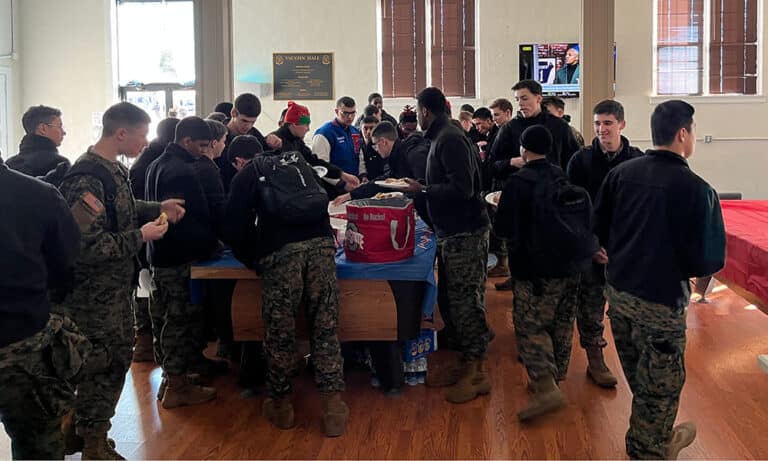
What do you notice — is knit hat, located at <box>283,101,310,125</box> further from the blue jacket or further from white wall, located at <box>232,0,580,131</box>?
white wall, located at <box>232,0,580,131</box>

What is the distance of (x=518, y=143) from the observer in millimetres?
5172

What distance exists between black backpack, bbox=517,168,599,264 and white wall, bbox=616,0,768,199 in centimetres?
812

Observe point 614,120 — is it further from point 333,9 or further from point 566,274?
point 333,9

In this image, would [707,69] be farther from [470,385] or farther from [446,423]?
[446,423]

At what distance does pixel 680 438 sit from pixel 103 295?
258 cm

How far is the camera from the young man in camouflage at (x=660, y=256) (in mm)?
2799

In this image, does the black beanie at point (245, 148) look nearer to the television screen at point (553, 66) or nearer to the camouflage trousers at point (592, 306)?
the camouflage trousers at point (592, 306)

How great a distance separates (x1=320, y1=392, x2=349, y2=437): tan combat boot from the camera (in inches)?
143

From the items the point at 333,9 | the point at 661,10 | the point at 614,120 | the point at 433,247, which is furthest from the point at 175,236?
the point at 661,10

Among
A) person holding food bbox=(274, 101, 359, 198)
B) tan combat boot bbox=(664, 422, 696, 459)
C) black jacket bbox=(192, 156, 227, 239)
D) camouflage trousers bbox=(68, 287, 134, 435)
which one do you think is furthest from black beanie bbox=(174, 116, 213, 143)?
tan combat boot bbox=(664, 422, 696, 459)

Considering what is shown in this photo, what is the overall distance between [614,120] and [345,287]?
1719 mm

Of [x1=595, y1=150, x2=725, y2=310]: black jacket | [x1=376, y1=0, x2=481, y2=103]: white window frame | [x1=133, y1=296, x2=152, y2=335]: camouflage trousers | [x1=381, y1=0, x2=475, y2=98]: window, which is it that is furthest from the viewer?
[x1=381, y1=0, x2=475, y2=98]: window

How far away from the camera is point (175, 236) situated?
386cm

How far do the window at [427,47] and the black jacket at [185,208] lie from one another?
8.01 metres
